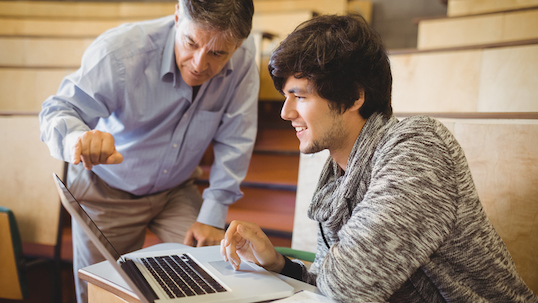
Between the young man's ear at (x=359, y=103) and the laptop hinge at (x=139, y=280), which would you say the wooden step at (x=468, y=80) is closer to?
the young man's ear at (x=359, y=103)

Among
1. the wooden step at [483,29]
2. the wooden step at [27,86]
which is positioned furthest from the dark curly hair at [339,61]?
the wooden step at [27,86]

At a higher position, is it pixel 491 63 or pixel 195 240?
pixel 491 63

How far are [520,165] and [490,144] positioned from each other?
0.08 metres

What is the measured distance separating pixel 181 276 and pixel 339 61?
47 cm

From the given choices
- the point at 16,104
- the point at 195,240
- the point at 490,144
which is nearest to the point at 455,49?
the point at 490,144

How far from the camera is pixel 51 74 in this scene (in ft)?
9.53

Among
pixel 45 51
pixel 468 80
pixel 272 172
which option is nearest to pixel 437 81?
pixel 468 80

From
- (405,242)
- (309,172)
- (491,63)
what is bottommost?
(309,172)

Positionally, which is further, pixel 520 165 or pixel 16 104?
pixel 16 104

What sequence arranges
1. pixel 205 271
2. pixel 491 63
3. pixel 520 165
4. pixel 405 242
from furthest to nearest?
pixel 491 63, pixel 520 165, pixel 205 271, pixel 405 242

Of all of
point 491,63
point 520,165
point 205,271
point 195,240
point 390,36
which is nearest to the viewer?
point 205,271

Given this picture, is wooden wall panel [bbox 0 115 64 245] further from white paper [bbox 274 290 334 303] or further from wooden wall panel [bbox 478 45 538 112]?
wooden wall panel [bbox 478 45 538 112]

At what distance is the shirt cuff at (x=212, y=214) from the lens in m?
1.28

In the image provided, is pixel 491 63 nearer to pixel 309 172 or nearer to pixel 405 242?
pixel 309 172
